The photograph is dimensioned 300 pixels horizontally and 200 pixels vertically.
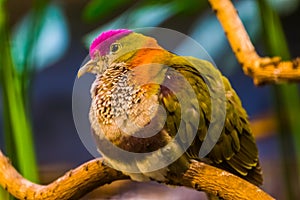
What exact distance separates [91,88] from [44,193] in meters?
0.09

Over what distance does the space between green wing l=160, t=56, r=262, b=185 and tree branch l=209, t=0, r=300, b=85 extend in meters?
0.03

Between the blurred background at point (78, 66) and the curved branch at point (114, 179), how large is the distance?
46mm

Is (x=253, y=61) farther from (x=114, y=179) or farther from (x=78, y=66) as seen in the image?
(x=78, y=66)

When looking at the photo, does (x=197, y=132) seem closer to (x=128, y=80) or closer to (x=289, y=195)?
(x=128, y=80)

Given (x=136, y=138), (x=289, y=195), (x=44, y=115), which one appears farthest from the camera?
(x=44, y=115)

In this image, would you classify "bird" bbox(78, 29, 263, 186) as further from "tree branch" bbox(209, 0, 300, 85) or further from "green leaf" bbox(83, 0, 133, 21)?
"green leaf" bbox(83, 0, 133, 21)

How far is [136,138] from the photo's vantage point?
382mm

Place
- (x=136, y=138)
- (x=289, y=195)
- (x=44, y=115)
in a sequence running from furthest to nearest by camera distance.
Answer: (x=44, y=115) → (x=289, y=195) → (x=136, y=138)

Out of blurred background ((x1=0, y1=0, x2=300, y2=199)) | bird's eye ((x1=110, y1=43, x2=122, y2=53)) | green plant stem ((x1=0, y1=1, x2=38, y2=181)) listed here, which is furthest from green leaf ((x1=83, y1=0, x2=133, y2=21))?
bird's eye ((x1=110, y1=43, x2=122, y2=53))

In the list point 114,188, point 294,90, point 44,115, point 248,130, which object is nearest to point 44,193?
point 114,188

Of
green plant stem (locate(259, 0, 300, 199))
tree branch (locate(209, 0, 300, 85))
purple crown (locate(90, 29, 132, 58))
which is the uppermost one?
purple crown (locate(90, 29, 132, 58))

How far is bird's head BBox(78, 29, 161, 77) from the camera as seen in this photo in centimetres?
38

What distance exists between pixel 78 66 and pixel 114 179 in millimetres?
236

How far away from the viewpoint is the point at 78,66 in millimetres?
615
